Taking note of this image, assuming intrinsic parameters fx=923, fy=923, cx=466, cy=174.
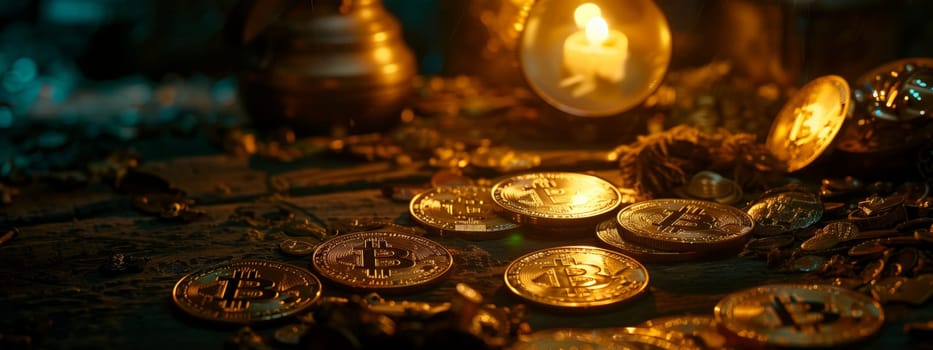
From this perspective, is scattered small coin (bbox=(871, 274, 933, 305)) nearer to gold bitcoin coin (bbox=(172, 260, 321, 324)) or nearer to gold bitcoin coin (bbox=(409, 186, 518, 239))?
gold bitcoin coin (bbox=(409, 186, 518, 239))

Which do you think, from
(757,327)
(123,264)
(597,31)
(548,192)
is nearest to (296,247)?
(123,264)

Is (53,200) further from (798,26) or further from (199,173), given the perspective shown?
(798,26)

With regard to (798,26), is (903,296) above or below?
below

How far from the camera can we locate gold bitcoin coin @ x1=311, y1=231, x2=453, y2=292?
182 cm

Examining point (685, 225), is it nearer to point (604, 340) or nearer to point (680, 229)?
point (680, 229)

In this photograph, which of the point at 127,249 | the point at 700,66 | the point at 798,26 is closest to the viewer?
the point at 127,249

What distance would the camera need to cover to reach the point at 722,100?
297 centimetres

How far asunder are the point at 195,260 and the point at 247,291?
30cm

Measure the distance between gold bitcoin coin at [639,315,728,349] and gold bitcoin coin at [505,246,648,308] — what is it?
0.10 metres

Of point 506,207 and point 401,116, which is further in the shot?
point 401,116

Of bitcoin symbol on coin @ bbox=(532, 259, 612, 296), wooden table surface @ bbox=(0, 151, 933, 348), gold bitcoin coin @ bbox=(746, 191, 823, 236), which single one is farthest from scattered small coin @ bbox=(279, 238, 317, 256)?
gold bitcoin coin @ bbox=(746, 191, 823, 236)

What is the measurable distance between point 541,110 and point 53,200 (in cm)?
142

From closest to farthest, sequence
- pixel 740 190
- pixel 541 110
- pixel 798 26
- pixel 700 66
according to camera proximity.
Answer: pixel 740 190 → pixel 541 110 → pixel 798 26 → pixel 700 66

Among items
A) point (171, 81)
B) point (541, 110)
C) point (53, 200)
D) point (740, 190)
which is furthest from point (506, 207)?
point (171, 81)
